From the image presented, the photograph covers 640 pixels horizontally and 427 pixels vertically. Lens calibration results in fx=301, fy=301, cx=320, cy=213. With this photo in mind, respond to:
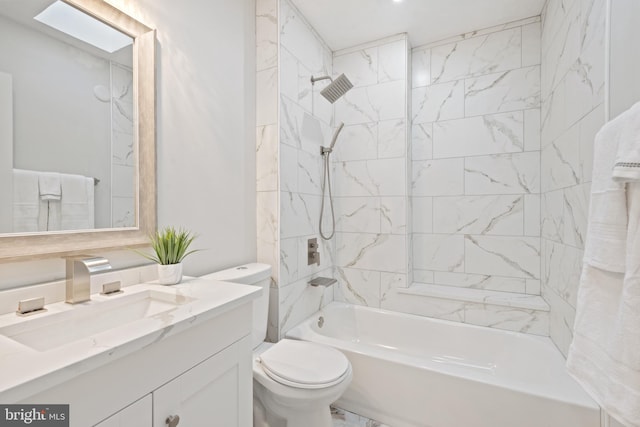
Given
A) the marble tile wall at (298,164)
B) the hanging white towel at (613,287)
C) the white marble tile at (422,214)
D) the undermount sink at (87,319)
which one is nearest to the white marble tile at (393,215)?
the white marble tile at (422,214)

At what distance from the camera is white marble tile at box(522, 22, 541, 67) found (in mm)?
2129

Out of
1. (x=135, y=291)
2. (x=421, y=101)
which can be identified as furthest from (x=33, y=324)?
(x=421, y=101)

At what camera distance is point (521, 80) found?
2.17 meters

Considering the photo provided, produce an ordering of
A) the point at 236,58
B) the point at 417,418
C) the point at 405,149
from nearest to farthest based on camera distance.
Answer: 1. the point at 417,418
2. the point at 236,58
3. the point at 405,149

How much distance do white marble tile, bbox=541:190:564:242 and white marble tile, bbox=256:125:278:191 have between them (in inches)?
65.4

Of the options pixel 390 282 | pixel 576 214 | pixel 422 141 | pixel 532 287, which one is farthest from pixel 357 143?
pixel 532 287

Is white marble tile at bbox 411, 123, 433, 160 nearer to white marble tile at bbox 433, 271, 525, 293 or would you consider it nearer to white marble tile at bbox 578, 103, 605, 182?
white marble tile at bbox 433, 271, 525, 293

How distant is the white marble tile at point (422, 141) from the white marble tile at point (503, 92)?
12.2 inches

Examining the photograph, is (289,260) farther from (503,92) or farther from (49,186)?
(503,92)

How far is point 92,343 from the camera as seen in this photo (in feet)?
2.25

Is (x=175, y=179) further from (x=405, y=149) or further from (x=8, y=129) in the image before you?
(x=405, y=149)

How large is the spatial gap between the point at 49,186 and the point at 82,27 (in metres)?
0.60

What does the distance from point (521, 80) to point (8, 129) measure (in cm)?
280

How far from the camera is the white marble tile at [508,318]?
1.96m
